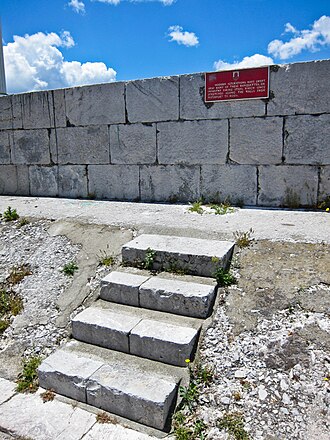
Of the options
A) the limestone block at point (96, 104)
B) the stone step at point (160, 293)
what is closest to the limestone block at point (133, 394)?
the stone step at point (160, 293)

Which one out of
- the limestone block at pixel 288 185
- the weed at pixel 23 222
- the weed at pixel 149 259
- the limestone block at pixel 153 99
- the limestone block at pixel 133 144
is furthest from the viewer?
the limestone block at pixel 133 144

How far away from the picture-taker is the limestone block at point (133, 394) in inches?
94.4

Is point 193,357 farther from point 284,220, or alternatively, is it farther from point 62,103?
point 62,103

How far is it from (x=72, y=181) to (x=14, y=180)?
1.48m

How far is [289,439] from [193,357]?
0.84 metres

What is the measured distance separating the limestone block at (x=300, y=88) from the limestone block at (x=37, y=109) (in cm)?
410

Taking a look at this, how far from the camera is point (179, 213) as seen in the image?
5262mm

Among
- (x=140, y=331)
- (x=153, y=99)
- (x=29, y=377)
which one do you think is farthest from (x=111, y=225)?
(x=153, y=99)

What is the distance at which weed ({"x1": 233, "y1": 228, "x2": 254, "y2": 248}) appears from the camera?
12.7 feet

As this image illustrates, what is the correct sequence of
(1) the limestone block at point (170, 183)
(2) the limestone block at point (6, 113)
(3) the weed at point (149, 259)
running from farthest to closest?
(2) the limestone block at point (6, 113)
(1) the limestone block at point (170, 183)
(3) the weed at point (149, 259)

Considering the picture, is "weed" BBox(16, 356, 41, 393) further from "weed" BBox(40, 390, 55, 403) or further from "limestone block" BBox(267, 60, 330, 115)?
"limestone block" BBox(267, 60, 330, 115)

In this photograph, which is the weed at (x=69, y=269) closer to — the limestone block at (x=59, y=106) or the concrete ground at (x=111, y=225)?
the concrete ground at (x=111, y=225)

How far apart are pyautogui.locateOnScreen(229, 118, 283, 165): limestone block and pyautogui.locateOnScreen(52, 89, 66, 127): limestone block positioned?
127 inches

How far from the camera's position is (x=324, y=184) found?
5.06 meters
